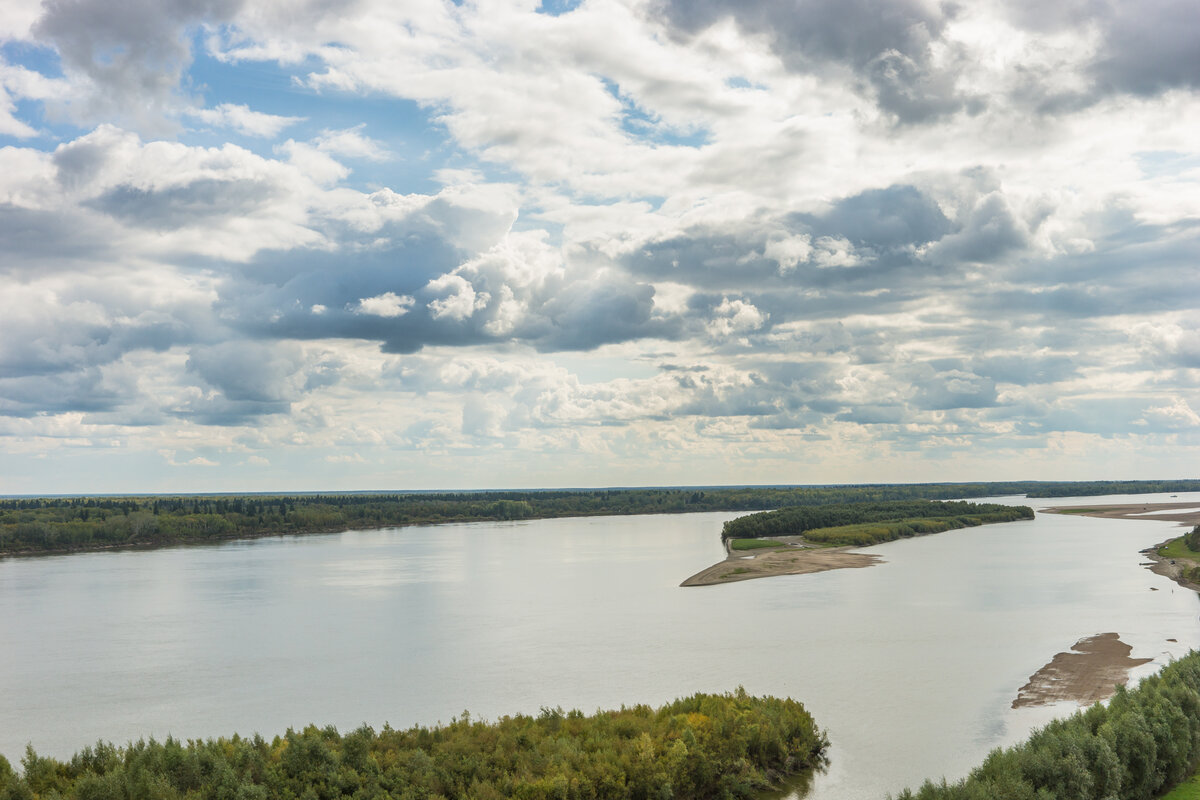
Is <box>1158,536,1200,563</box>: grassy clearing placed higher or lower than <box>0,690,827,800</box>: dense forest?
lower

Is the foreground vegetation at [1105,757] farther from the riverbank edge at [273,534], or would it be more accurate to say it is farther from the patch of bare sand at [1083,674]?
the riverbank edge at [273,534]

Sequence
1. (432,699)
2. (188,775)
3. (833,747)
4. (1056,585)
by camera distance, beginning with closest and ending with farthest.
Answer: (188,775)
(833,747)
(432,699)
(1056,585)

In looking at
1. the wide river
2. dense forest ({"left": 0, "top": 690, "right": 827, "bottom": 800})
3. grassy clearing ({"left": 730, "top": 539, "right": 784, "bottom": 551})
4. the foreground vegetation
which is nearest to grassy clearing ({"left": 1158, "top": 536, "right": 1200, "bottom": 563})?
the wide river

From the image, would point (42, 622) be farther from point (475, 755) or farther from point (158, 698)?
point (475, 755)

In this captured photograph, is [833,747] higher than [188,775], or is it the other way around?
[188,775]

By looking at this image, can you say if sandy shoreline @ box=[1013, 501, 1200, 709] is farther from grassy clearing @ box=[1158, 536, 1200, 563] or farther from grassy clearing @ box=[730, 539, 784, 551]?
grassy clearing @ box=[730, 539, 784, 551]

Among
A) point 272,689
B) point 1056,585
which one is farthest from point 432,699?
point 1056,585
